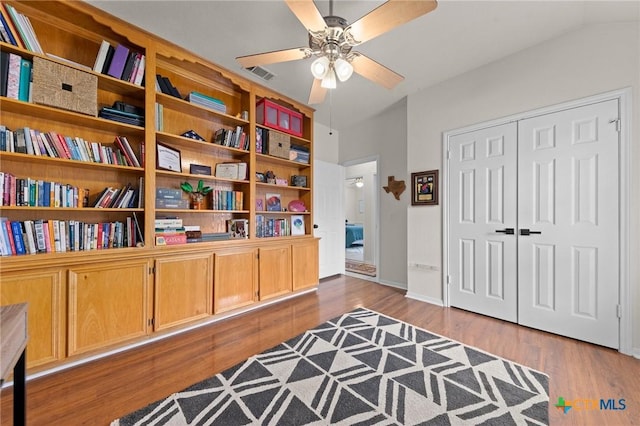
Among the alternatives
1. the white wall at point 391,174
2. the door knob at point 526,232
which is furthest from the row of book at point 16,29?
the door knob at point 526,232

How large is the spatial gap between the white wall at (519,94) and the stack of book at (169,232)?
276 cm

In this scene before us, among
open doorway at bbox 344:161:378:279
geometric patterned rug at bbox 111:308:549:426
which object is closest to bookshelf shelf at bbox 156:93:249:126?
open doorway at bbox 344:161:378:279

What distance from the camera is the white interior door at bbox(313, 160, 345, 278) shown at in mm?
4328

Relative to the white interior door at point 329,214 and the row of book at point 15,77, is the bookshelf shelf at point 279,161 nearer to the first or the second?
the white interior door at point 329,214

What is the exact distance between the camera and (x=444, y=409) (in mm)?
1477

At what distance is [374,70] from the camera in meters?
1.95

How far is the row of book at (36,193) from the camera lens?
172 centimetres

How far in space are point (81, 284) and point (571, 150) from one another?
4197mm

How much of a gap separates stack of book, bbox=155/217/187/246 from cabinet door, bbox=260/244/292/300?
90 cm

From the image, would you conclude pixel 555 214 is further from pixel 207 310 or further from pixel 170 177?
pixel 170 177

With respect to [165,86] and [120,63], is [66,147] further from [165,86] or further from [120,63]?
[165,86]

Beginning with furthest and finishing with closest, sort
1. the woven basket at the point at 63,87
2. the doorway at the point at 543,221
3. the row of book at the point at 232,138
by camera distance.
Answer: the row of book at the point at 232,138
the doorway at the point at 543,221
the woven basket at the point at 63,87

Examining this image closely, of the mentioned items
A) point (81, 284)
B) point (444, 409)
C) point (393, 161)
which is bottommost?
point (444, 409)

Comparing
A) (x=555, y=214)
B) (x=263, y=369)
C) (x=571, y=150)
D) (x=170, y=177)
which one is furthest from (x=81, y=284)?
(x=571, y=150)
